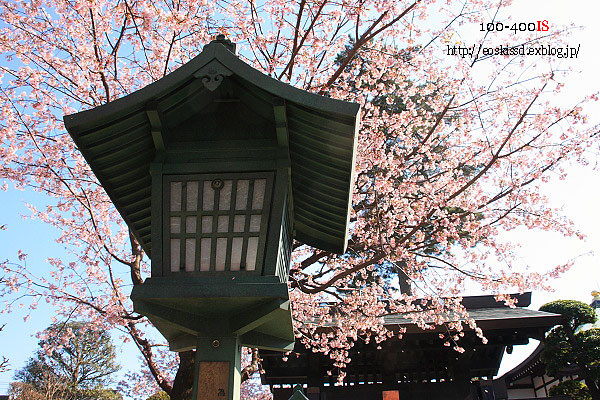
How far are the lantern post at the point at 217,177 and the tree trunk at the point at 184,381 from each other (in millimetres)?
3566

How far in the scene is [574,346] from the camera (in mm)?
9203

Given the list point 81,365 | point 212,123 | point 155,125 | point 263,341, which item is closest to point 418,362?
point 263,341

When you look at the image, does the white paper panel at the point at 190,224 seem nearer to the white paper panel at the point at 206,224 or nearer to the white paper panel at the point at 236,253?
the white paper panel at the point at 206,224

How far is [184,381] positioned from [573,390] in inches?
318

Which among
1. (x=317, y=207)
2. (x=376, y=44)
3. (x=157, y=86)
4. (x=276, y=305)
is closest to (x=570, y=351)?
(x=376, y=44)

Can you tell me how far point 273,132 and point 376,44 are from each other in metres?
5.75

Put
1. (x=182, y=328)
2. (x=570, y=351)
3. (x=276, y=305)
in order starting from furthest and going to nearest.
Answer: (x=570, y=351)
(x=182, y=328)
(x=276, y=305)

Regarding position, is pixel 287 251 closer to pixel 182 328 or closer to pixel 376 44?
pixel 182 328

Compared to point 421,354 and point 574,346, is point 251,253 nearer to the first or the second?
point 421,354

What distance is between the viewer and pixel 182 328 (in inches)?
91.7

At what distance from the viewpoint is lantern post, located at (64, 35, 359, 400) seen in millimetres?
2234

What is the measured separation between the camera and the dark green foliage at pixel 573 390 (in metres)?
9.06

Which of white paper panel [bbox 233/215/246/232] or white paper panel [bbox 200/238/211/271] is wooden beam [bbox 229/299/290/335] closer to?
white paper panel [bbox 200/238/211/271]

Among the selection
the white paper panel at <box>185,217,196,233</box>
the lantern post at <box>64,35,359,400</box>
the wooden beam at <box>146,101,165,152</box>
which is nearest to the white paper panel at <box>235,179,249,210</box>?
the lantern post at <box>64,35,359,400</box>
